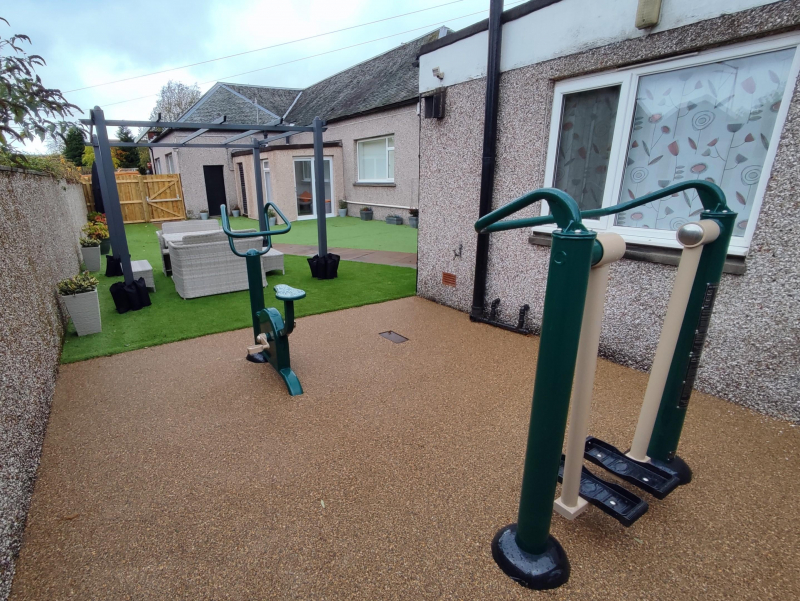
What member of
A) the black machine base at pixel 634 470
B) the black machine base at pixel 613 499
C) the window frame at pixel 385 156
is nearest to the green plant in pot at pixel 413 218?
the window frame at pixel 385 156

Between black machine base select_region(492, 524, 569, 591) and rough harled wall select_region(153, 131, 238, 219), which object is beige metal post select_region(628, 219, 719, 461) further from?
rough harled wall select_region(153, 131, 238, 219)

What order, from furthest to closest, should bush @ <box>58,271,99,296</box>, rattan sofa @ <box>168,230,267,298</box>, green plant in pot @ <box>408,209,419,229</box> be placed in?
green plant in pot @ <box>408,209,419,229</box>
rattan sofa @ <box>168,230,267,298</box>
bush @ <box>58,271,99,296</box>

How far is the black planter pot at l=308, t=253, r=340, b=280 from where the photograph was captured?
264 inches

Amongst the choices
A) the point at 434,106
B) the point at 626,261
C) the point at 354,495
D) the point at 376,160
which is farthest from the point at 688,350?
the point at 376,160

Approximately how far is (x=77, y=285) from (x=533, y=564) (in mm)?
4926

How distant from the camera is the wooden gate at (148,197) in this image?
51.4ft

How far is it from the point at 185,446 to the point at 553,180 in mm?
3813

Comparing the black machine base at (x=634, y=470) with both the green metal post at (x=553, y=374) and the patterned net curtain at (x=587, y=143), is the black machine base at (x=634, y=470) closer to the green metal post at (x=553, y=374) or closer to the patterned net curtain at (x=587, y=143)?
the green metal post at (x=553, y=374)

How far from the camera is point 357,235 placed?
448 inches

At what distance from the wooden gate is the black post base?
60.6ft

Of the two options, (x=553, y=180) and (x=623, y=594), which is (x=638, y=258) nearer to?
(x=553, y=180)

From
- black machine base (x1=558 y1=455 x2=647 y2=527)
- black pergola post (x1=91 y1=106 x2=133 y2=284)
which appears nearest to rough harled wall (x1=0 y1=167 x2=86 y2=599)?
black pergola post (x1=91 y1=106 x2=133 y2=284)

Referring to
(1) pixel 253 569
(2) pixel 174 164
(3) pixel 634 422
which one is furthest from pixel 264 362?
(2) pixel 174 164

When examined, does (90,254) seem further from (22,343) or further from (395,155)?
(395,155)
